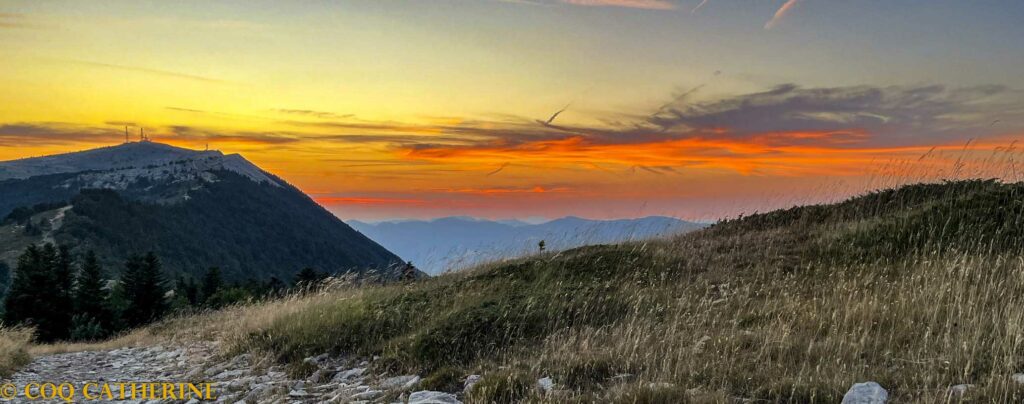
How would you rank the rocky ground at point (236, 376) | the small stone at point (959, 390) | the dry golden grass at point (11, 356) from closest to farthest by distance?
the small stone at point (959, 390), the rocky ground at point (236, 376), the dry golden grass at point (11, 356)

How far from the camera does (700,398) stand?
5035 mm

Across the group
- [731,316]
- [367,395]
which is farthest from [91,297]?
[731,316]

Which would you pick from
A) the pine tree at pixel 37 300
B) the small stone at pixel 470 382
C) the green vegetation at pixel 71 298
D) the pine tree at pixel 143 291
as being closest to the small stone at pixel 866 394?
the small stone at pixel 470 382

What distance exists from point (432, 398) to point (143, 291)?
202 ft

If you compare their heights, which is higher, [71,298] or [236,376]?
[236,376]

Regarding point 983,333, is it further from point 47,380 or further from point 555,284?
point 47,380

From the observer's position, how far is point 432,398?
19.8 feet

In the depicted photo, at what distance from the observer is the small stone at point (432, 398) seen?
5.91 meters

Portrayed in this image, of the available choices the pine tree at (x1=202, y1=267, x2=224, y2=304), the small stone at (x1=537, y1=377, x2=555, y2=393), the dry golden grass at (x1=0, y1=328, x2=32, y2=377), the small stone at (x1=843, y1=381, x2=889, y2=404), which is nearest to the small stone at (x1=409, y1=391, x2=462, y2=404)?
the small stone at (x1=537, y1=377, x2=555, y2=393)

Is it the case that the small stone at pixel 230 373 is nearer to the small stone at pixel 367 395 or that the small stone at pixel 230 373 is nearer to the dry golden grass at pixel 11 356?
the small stone at pixel 367 395

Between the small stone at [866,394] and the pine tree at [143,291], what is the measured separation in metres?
62.6

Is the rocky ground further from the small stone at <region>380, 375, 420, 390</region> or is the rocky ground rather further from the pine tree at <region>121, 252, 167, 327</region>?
the pine tree at <region>121, 252, 167, 327</region>

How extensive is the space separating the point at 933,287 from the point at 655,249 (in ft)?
22.3

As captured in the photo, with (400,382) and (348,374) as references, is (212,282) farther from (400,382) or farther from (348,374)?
(400,382)
